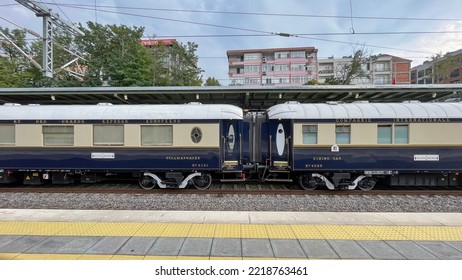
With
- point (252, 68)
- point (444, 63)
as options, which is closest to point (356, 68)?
point (444, 63)

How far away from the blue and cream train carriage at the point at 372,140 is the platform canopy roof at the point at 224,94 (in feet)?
8.17

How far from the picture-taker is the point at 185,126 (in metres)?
8.87

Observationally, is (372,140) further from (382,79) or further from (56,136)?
(382,79)

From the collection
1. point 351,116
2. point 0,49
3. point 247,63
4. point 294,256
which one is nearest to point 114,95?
point 351,116

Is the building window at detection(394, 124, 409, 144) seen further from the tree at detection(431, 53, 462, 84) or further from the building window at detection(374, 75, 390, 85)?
the building window at detection(374, 75, 390, 85)

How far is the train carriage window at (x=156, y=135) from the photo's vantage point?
8.92 metres

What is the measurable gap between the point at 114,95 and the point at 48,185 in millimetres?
4632

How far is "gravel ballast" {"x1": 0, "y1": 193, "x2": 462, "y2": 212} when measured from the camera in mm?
6906

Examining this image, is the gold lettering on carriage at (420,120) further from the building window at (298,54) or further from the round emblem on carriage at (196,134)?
the building window at (298,54)

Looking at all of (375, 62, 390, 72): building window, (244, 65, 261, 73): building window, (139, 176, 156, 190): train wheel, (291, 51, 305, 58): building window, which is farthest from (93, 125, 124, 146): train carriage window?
(375, 62, 390, 72): building window

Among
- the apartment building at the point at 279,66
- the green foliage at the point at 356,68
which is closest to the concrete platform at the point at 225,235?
the green foliage at the point at 356,68

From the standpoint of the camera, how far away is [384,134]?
8688 mm

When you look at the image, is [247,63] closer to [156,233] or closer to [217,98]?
[217,98]

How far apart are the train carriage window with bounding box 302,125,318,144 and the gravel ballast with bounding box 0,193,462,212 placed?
187 cm
